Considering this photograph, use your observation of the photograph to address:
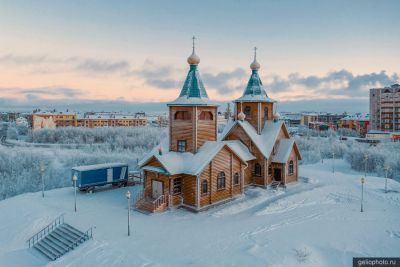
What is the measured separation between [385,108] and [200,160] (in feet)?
253

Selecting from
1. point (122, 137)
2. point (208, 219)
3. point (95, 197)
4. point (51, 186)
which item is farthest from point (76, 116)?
point (208, 219)

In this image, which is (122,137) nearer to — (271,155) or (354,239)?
(271,155)

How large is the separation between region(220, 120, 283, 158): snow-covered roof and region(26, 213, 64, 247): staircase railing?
14.6 m

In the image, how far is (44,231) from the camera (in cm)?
1666

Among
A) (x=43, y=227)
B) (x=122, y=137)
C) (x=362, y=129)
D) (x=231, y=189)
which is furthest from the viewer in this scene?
(x=362, y=129)

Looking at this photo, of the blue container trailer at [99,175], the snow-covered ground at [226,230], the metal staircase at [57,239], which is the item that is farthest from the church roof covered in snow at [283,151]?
the metal staircase at [57,239]

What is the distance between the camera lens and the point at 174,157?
20.0 metres

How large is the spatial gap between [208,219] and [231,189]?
4.25m

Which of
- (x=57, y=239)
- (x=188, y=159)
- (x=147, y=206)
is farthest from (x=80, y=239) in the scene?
(x=188, y=159)

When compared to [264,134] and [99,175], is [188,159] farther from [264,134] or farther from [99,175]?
[264,134]

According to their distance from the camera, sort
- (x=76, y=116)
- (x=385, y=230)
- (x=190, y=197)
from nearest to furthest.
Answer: (x=385, y=230) → (x=190, y=197) → (x=76, y=116)

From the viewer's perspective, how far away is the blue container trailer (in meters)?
22.6

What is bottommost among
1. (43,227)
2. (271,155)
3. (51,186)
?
(51,186)

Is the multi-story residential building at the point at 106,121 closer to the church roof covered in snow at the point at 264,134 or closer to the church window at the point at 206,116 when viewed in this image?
the church roof covered in snow at the point at 264,134
